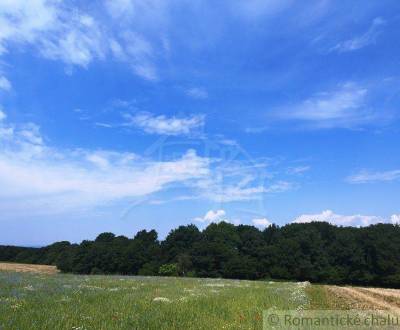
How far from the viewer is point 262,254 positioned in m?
104

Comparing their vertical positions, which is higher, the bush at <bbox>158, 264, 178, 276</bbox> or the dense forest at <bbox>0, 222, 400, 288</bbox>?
the dense forest at <bbox>0, 222, 400, 288</bbox>

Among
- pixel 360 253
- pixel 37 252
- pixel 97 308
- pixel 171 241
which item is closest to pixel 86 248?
pixel 171 241

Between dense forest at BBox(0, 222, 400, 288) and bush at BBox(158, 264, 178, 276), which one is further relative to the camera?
bush at BBox(158, 264, 178, 276)

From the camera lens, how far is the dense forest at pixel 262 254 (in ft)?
316

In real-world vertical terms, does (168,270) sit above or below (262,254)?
below

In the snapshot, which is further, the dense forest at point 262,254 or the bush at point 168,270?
the bush at point 168,270

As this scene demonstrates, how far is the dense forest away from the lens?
96375mm

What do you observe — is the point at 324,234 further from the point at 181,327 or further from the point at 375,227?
the point at 181,327

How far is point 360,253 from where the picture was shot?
97.7 metres

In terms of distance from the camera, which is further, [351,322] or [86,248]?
[86,248]

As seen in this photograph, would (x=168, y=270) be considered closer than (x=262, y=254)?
Yes

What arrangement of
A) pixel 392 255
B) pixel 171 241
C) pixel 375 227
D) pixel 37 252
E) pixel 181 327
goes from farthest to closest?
pixel 37 252, pixel 171 241, pixel 375 227, pixel 392 255, pixel 181 327

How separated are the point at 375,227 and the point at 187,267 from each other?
4761cm

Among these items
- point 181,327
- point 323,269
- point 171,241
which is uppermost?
point 171,241
